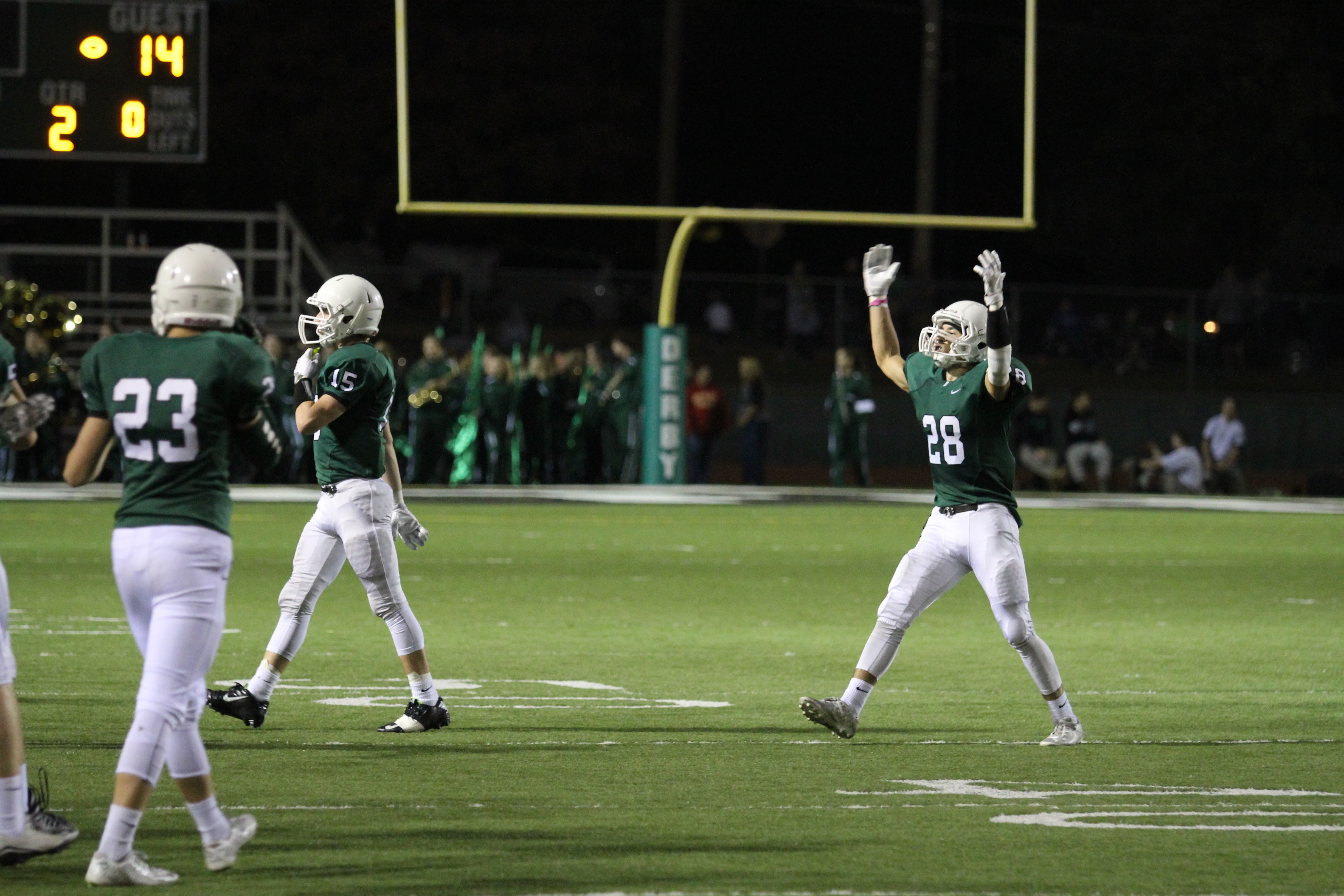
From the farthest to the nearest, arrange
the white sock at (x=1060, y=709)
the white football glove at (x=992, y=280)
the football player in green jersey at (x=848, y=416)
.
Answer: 1. the football player in green jersey at (x=848, y=416)
2. the white sock at (x=1060, y=709)
3. the white football glove at (x=992, y=280)

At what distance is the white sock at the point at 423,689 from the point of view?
8.00 meters

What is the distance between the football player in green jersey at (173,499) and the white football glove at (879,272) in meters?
3.46

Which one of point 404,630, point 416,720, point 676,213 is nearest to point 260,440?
point 404,630

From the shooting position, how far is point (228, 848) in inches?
214

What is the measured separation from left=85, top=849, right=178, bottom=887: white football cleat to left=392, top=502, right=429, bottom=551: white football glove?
2.75 m

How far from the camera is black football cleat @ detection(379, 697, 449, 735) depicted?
7.99 meters

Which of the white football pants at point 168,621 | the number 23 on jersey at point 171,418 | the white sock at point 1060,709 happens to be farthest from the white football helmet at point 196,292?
the white sock at point 1060,709

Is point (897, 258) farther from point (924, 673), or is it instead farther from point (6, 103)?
point (924, 673)

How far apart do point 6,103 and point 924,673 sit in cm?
1536

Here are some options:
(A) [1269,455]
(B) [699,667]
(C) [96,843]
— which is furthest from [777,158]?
(C) [96,843]

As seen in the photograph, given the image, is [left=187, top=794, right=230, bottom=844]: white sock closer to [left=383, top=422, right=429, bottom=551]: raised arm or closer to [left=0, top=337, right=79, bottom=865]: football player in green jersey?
[left=0, top=337, right=79, bottom=865]: football player in green jersey

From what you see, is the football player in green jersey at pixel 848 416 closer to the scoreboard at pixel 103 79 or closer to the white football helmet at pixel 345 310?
the scoreboard at pixel 103 79

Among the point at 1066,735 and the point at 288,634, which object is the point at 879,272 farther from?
the point at 288,634

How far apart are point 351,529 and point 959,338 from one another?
7.90 feet
